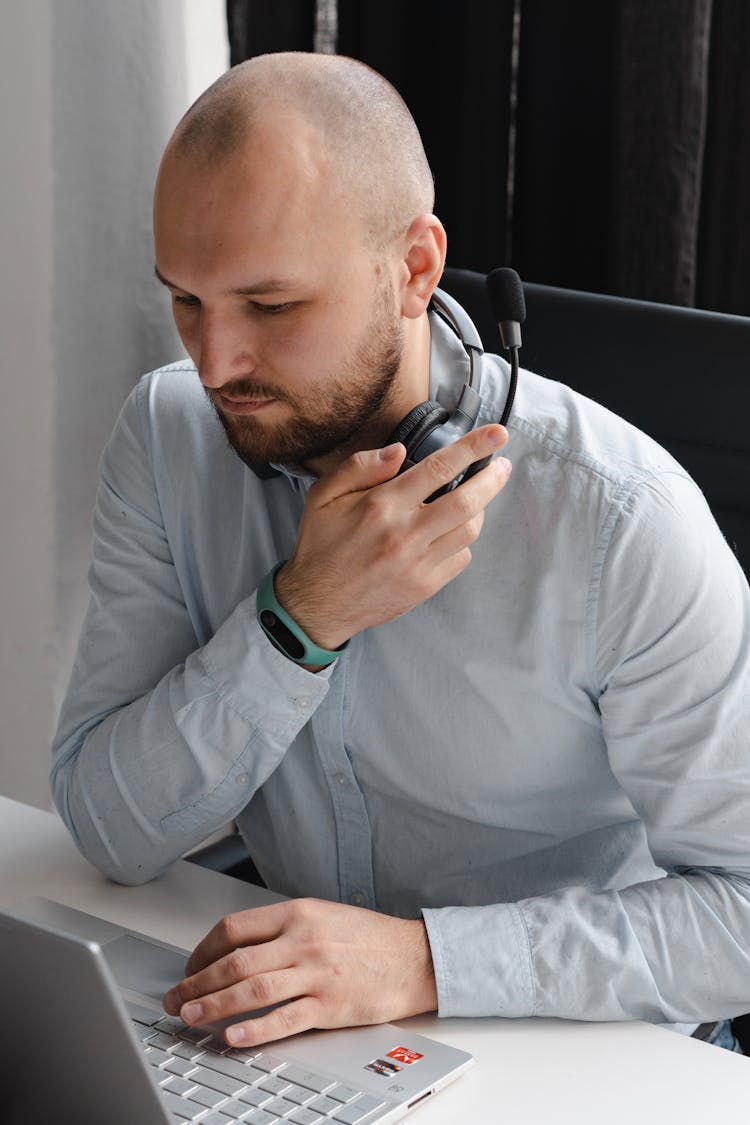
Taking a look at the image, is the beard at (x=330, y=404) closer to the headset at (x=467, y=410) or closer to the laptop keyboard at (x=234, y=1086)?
the headset at (x=467, y=410)

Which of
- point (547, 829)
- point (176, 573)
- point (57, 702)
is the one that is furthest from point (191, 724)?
point (57, 702)

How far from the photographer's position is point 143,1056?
2.36 ft

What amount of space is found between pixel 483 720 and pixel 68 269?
85 centimetres

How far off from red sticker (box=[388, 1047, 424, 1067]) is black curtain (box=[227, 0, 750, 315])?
107 centimetres

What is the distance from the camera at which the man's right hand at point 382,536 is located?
1060 mm

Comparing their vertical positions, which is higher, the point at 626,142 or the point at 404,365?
the point at 626,142

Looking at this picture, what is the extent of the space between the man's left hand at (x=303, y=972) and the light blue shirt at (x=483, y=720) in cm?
3

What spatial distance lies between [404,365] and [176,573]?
27 cm

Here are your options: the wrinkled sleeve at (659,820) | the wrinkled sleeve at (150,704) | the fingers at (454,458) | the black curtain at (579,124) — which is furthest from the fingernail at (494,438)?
the black curtain at (579,124)

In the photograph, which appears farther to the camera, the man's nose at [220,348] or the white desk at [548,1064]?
the man's nose at [220,348]

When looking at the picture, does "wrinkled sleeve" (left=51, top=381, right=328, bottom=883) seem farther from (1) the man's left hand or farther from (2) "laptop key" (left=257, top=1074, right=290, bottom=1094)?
(2) "laptop key" (left=257, top=1074, right=290, bottom=1094)

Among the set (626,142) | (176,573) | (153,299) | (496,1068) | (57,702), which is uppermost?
(626,142)

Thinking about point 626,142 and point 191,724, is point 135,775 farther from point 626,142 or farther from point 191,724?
point 626,142

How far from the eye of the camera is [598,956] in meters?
1.00
